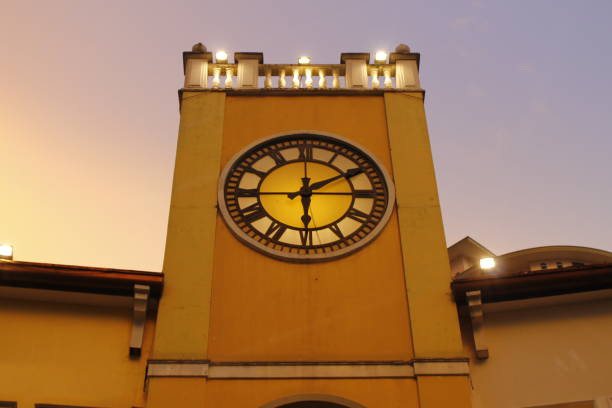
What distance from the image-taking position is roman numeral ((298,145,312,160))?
12.2 metres

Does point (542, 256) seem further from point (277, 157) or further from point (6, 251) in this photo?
point (6, 251)

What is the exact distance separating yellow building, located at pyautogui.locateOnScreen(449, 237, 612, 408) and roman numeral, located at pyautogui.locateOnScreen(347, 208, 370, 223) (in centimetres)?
155

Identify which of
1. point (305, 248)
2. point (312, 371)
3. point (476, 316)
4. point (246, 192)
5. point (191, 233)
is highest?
point (246, 192)

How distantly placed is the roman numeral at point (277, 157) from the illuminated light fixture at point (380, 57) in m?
2.54

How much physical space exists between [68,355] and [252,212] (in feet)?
9.28

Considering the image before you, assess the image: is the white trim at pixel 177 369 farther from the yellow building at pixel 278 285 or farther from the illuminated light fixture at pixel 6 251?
the illuminated light fixture at pixel 6 251

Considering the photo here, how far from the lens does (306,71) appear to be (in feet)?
44.6

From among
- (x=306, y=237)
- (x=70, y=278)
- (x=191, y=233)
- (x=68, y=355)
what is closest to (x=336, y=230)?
(x=306, y=237)

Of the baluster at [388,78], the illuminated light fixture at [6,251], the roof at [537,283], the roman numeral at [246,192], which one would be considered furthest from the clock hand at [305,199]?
the illuminated light fixture at [6,251]

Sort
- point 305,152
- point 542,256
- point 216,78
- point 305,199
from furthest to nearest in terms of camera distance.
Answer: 1. point 542,256
2. point 216,78
3. point 305,152
4. point 305,199

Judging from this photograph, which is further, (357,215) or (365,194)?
(365,194)

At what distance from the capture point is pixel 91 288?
10211mm

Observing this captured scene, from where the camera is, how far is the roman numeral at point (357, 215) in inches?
448

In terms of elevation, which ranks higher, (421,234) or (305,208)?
(305,208)
